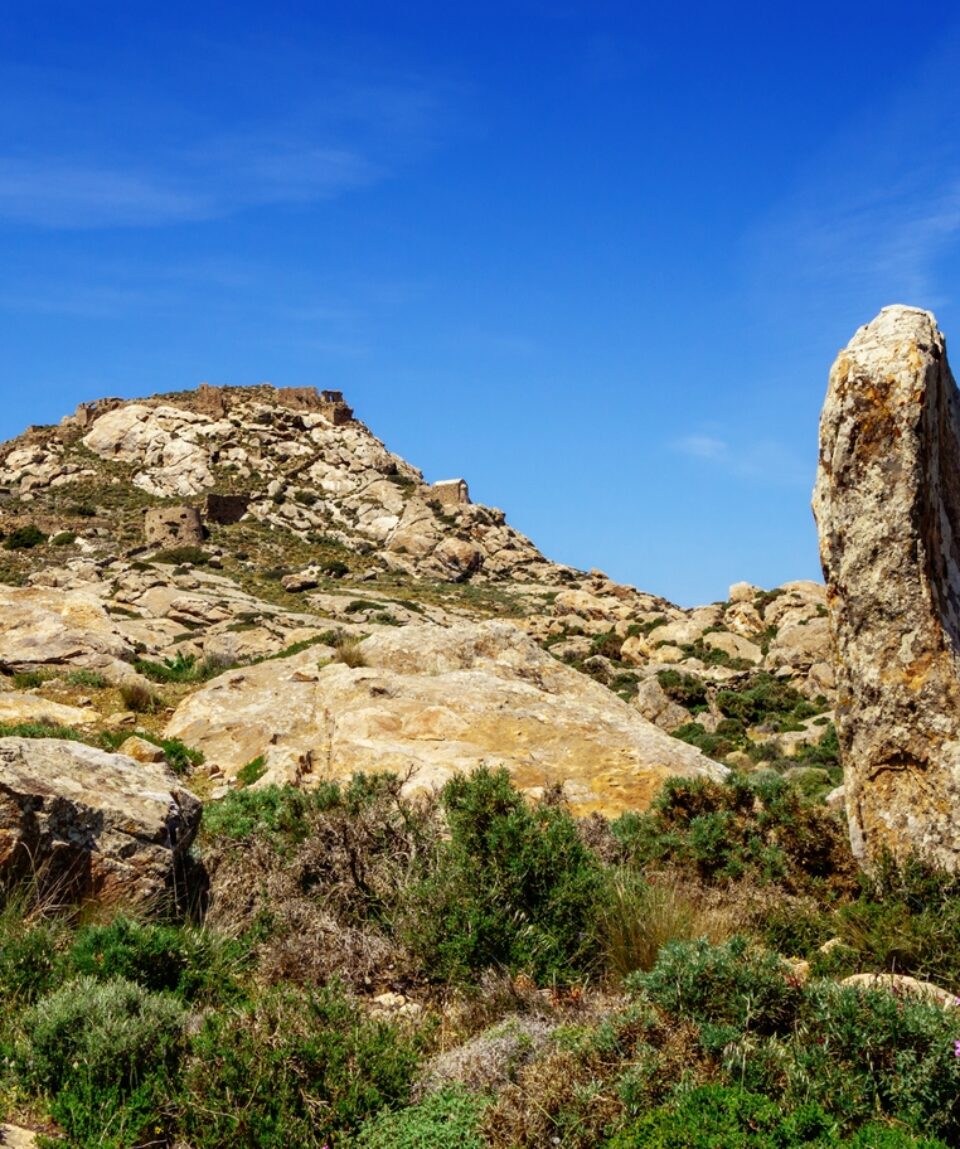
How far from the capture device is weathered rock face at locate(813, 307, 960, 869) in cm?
640

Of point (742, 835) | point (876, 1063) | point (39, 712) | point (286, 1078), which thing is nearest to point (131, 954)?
point (286, 1078)

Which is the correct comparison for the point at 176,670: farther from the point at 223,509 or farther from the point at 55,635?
the point at 223,509

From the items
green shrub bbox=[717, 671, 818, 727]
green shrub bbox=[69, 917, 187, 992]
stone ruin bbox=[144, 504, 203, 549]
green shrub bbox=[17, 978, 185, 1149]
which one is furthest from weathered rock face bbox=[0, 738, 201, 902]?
stone ruin bbox=[144, 504, 203, 549]

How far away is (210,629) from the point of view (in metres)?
26.8

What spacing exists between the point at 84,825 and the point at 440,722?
4.97 m

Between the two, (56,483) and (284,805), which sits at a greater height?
(56,483)

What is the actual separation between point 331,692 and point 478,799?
534cm

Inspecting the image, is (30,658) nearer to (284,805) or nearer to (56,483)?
(284,805)

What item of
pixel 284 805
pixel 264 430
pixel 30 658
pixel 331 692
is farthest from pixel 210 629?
pixel 264 430

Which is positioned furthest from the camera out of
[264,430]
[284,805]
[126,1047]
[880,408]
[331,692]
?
[264,430]

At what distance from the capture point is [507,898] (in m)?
6.06

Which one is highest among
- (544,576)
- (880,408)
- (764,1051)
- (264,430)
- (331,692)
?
(264,430)

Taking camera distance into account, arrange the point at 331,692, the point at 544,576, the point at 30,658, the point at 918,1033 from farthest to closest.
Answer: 1. the point at 544,576
2. the point at 30,658
3. the point at 331,692
4. the point at 918,1033

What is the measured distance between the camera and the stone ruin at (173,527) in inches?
2397
